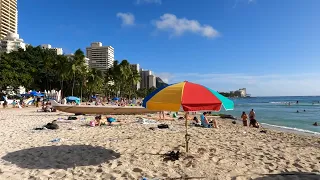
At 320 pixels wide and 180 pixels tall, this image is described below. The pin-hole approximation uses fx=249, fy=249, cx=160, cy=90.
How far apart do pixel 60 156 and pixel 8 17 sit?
13332cm

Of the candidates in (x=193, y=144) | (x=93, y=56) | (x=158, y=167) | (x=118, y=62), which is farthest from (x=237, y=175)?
(x=93, y=56)

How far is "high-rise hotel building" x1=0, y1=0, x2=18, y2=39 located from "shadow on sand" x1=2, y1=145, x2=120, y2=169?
12389 cm

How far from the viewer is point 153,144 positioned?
7.96 m

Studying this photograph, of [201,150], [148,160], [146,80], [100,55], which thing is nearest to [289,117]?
[201,150]

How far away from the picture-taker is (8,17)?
380 feet

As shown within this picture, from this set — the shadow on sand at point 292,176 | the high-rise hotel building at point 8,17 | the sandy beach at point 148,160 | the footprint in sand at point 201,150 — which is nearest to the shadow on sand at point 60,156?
the sandy beach at point 148,160

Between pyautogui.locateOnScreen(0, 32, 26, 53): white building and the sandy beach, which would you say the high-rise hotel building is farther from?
the sandy beach

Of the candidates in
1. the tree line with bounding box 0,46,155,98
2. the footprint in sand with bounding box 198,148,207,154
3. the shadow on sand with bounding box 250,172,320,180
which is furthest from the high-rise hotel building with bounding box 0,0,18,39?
the shadow on sand with bounding box 250,172,320,180

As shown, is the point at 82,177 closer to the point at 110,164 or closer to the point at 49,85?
the point at 110,164

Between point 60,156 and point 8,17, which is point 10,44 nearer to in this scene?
point 8,17

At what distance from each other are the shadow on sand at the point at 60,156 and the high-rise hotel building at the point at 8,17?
124 m

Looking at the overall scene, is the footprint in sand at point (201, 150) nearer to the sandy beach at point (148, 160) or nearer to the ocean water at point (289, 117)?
the sandy beach at point (148, 160)

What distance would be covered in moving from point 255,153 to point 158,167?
3.06 m

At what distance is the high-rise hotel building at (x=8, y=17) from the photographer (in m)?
112
